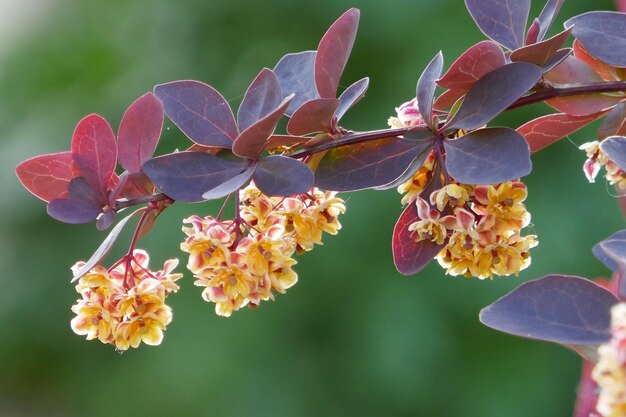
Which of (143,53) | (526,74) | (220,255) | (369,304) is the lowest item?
(369,304)

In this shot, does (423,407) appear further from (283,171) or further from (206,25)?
(283,171)

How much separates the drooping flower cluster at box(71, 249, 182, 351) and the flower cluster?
0.23 m

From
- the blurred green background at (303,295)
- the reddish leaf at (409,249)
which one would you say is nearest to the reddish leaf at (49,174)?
the reddish leaf at (409,249)

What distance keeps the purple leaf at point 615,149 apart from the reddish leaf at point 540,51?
0.08m

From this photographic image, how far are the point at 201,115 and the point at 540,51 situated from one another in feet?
0.89

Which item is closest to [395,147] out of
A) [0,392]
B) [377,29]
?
[377,29]

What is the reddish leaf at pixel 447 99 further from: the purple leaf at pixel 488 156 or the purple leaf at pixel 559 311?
the purple leaf at pixel 559 311

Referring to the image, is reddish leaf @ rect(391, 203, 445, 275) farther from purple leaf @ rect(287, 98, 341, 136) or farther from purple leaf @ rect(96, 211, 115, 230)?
purple leaf @ rect(96, 211, 115, 230)

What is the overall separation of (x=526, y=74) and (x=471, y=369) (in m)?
1.83

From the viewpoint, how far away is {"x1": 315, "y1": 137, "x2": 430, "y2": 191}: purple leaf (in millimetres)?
620

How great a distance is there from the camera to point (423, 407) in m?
2.28

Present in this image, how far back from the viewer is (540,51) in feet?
1.93

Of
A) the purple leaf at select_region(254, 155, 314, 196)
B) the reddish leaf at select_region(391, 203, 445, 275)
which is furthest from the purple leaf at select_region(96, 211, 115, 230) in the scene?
the reddish leaf at select_region(391, 203, 445, 275)

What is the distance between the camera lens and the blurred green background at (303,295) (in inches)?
89.6
